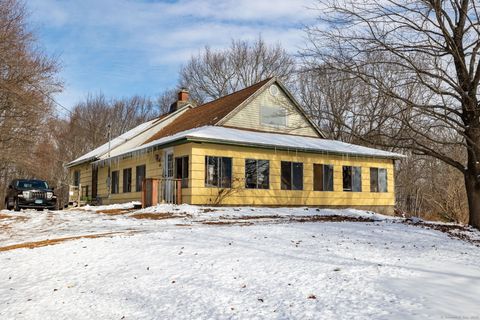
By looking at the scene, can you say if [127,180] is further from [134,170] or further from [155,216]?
[155,216]

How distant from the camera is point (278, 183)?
19656 millimetres

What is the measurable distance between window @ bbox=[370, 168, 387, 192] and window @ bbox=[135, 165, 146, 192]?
36.9 ft

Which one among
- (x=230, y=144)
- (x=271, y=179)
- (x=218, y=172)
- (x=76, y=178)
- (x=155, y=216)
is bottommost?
(x=155, y=216)

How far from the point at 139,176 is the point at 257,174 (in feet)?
20.3

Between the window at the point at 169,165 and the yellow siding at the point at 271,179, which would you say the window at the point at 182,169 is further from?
the window at the point at 169,165

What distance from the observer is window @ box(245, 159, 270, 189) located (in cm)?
1883

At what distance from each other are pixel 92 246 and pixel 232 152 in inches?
428

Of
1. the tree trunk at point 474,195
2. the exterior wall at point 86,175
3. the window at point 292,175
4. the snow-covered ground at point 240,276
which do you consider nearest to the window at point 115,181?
the exterior wall at point 86,175

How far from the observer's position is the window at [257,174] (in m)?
18.8

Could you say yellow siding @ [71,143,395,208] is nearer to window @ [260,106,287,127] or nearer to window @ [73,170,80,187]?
window @ [260,106,287,127]

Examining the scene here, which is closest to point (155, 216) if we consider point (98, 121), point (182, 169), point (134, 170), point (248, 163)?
point (182, 169)

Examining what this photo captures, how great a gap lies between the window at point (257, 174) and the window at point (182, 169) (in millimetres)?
2543

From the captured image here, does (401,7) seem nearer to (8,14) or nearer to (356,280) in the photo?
(356,280)

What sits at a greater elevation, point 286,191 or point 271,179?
point 271,179
